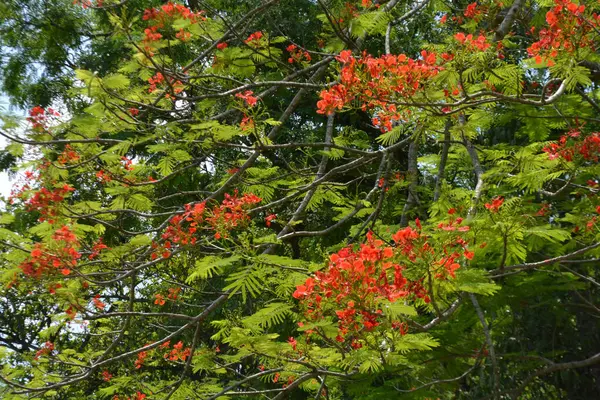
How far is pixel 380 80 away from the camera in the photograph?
11.9 ft

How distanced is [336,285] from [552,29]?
6.43 ft

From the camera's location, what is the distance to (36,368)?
288 inches

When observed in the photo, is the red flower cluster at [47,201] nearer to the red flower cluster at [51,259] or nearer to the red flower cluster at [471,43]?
the red flower cluster at [51,259]

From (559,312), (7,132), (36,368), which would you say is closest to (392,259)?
(7,132)

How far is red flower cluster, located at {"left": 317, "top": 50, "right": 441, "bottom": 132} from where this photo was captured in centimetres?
356

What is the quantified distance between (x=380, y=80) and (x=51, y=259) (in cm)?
252

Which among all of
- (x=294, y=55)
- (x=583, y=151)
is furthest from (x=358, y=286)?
(x=294, y=55)

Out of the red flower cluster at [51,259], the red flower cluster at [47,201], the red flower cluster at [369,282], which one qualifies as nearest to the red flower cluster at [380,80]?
the red flower cluster at [369,282]

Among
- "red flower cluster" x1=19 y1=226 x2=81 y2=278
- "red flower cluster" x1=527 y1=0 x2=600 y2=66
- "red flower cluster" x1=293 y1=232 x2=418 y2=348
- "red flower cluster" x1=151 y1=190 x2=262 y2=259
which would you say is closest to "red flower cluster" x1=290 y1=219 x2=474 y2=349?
"red flower cluster" x1=293 y1=232 x2=418 y2=348

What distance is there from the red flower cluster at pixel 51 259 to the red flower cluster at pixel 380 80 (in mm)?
2006

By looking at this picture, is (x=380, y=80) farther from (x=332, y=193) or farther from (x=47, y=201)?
(x=47, y=201)

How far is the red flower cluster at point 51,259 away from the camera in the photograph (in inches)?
169

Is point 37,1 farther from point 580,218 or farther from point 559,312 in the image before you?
point 559,312

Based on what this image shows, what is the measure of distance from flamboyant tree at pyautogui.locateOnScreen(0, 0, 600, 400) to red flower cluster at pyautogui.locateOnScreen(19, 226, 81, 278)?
23 mm
